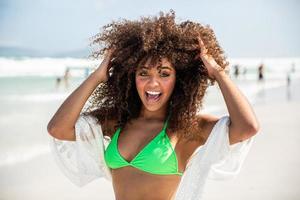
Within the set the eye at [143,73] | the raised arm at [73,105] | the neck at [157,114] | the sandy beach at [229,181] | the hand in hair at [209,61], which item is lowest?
the sandy beach at [229,181]

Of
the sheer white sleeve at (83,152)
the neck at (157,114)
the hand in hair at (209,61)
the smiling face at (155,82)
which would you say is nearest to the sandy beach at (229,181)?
the sheer white sleeve at (83,152)

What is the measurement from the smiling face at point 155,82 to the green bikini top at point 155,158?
8.2 inches

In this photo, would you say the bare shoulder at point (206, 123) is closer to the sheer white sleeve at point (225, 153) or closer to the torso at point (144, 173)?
the torso at point (144, 173)

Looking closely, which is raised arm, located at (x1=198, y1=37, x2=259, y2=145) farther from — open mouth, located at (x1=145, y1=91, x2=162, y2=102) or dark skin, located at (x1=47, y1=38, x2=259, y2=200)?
open mouth, located at (x1=145, y1=91, x2=162, y2=102)

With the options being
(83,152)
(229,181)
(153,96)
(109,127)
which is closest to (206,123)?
(153,96)

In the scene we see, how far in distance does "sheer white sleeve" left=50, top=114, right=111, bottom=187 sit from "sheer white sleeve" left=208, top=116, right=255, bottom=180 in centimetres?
70

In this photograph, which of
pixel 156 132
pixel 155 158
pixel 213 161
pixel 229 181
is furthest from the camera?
pixel 229 181

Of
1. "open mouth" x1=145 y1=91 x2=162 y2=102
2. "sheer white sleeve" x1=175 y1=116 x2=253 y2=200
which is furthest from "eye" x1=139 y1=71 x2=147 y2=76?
"sheer white sleeve" x1=175 y1=116 x2=253 y2=200

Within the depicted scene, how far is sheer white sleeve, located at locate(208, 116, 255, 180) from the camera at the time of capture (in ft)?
9.14

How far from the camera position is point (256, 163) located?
7.44m

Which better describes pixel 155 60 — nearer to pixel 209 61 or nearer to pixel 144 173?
pixel 209 61

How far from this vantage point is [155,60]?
2898 mm

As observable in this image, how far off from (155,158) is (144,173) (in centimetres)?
12

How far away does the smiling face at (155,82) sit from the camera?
9.58 feet
